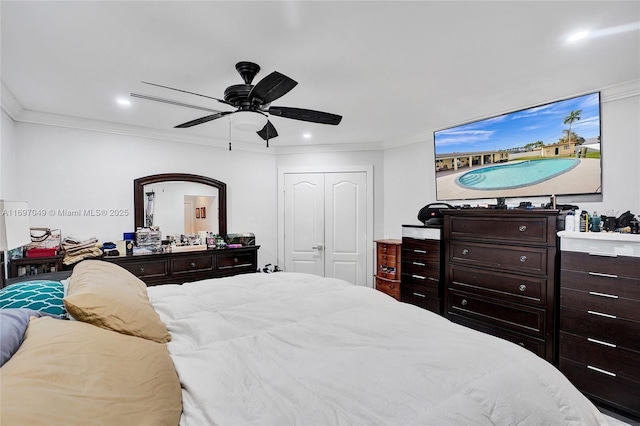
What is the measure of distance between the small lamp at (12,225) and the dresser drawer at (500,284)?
357 centimetres

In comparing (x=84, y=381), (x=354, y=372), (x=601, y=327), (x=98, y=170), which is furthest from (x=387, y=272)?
(x=98, y=170)

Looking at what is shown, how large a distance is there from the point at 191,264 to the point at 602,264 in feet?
13.3

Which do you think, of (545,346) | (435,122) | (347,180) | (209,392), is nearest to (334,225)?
(347,180)

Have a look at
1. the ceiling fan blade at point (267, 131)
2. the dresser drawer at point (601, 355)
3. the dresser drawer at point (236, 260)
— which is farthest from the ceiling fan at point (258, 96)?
the dresser drawer at point (601, 355)

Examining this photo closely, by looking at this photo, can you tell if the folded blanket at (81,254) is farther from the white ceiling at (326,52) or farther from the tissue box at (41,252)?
the white ceiling at (326,52)

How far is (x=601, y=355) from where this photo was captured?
217 centimetres

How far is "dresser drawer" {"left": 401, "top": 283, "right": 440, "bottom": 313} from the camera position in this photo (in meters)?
3.38

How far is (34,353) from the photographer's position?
0.82 m

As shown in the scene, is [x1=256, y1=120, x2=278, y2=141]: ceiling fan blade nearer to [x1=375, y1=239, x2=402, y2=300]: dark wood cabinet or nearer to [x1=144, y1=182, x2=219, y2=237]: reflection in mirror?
[x1=144, y1=182, x2=219, y2=237]: reflection in mirror

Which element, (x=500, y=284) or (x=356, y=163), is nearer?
(x=500, y=284)

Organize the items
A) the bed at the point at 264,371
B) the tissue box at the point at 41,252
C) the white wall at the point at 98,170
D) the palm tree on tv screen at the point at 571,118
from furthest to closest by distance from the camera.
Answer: the white wall at the point at 98,170 → the tissue box at the point at 41,252 → the palm tree on tv screen at the point at 571,118 → the bed at the point at 264,371

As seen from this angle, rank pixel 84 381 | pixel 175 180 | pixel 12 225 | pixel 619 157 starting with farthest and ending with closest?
1. pixel 175 180
2. pixel 619 157
3. pixel 12 225
4. pixel 84 381

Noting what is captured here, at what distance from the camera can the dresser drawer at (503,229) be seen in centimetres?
255

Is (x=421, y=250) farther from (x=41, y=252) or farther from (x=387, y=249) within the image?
(x=41, y=252)
